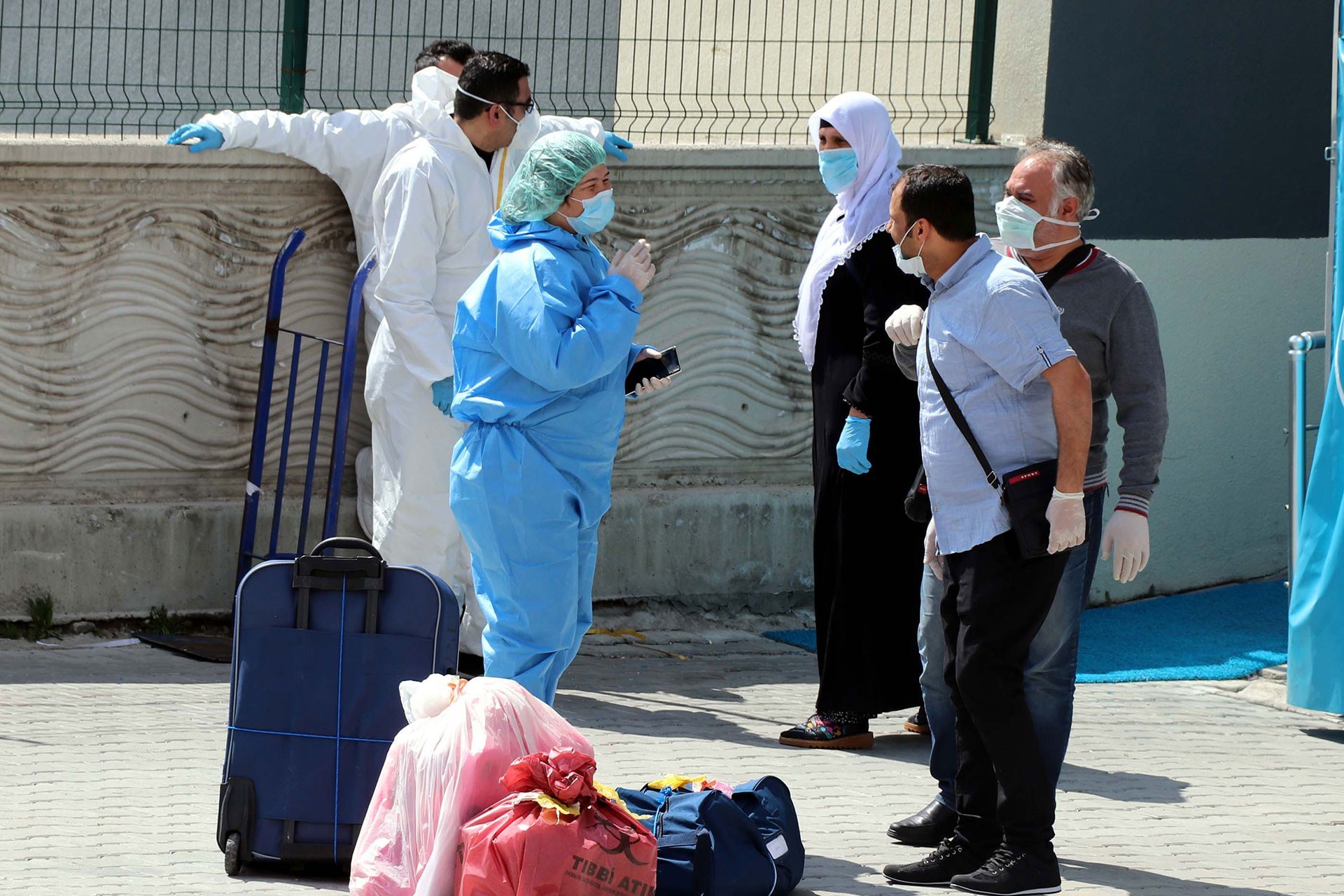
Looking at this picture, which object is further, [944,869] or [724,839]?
[944,869]

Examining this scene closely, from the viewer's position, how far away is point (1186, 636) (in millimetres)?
7223

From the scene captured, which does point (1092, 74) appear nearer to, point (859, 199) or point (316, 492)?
point (859, 199)

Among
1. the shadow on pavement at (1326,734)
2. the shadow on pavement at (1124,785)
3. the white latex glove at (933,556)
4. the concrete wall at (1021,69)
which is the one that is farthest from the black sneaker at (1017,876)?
the concrete wall at (1021,69)

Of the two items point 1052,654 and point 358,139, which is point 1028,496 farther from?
point 358,139

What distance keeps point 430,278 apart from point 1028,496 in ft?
9.08

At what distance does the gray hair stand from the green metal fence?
3038mm

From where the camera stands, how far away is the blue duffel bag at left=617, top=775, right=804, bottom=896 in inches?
149

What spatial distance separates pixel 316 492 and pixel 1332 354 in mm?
3732

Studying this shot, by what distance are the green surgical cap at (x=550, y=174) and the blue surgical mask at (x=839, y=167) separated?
107cm

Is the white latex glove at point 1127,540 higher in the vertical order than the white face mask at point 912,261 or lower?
lower

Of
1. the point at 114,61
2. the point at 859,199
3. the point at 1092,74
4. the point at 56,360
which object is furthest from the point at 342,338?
the point at 1092,74

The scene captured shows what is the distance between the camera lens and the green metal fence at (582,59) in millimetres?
7102

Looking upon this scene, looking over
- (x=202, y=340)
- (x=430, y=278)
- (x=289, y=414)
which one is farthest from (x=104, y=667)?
(x=430, y=278)

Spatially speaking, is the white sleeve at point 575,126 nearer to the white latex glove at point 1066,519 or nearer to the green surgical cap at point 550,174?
the green surgical cap at point 550,174
